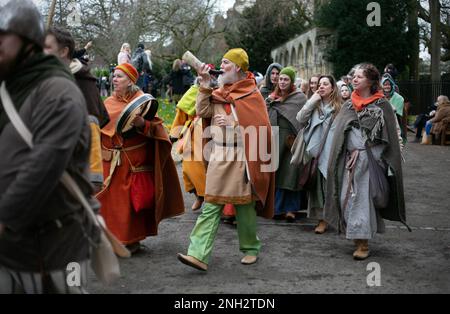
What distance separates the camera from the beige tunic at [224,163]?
18.5 feet

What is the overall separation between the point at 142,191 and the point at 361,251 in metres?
2.17

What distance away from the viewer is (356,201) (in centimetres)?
612

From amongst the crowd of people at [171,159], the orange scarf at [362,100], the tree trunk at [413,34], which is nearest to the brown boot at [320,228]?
the crowd of people at [171,159]

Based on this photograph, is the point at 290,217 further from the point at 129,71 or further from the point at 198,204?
the point at 129,71

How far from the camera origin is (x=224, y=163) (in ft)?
18.7

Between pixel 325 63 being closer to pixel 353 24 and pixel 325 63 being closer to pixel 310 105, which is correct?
pixel 353 24

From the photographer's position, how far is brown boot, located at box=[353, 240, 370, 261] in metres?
6.04

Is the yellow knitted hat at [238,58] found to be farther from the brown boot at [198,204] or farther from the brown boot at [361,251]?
the brown boot at [198,204]

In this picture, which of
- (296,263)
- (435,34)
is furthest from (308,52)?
(296,263)

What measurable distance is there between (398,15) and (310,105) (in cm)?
1986

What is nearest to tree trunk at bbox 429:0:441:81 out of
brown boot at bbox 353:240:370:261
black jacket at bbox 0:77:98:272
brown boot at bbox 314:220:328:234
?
brown boot at bbox 314:220:328:234

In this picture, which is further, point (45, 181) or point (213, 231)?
point (213, 231)

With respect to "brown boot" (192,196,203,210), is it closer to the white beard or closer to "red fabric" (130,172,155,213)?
"red fabric" (130,172,155,213)
